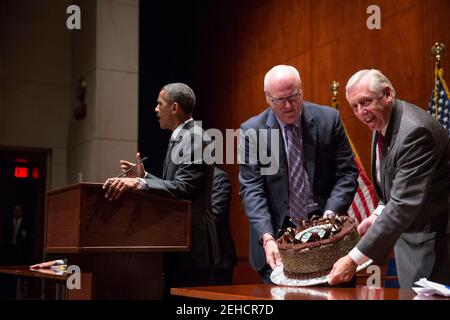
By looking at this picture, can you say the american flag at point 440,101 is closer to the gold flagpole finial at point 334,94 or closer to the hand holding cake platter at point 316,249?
the gold flagpole finial at point 334,94

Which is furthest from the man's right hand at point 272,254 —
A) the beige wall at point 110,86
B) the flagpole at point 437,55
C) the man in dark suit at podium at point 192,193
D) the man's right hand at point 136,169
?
the beige wall at point 110,86

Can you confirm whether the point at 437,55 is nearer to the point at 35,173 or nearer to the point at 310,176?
the point at 310,176

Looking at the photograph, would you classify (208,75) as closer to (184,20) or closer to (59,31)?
(184,20)

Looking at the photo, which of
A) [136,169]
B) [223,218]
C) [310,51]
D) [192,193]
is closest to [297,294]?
[192,193]

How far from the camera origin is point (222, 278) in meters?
4.80

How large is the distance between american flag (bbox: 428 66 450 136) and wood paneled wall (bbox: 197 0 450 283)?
0.67 ft

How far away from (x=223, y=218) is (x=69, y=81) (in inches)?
151

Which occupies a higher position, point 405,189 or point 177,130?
point 177,130

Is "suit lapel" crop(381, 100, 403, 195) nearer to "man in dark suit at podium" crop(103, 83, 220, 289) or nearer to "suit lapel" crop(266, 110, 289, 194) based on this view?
"suit lapel" crop(266, 110, 289, 194)

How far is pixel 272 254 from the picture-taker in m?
2.42

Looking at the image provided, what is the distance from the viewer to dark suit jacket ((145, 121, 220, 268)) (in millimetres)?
3066

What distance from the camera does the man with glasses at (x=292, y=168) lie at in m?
2.75

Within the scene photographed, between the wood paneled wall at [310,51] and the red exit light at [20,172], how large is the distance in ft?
8.49

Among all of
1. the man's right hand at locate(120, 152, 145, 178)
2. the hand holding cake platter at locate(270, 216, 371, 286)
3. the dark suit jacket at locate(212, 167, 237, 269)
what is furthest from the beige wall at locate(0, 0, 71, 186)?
the hand holding cake platter at locate(270, 216, 371, 286)
